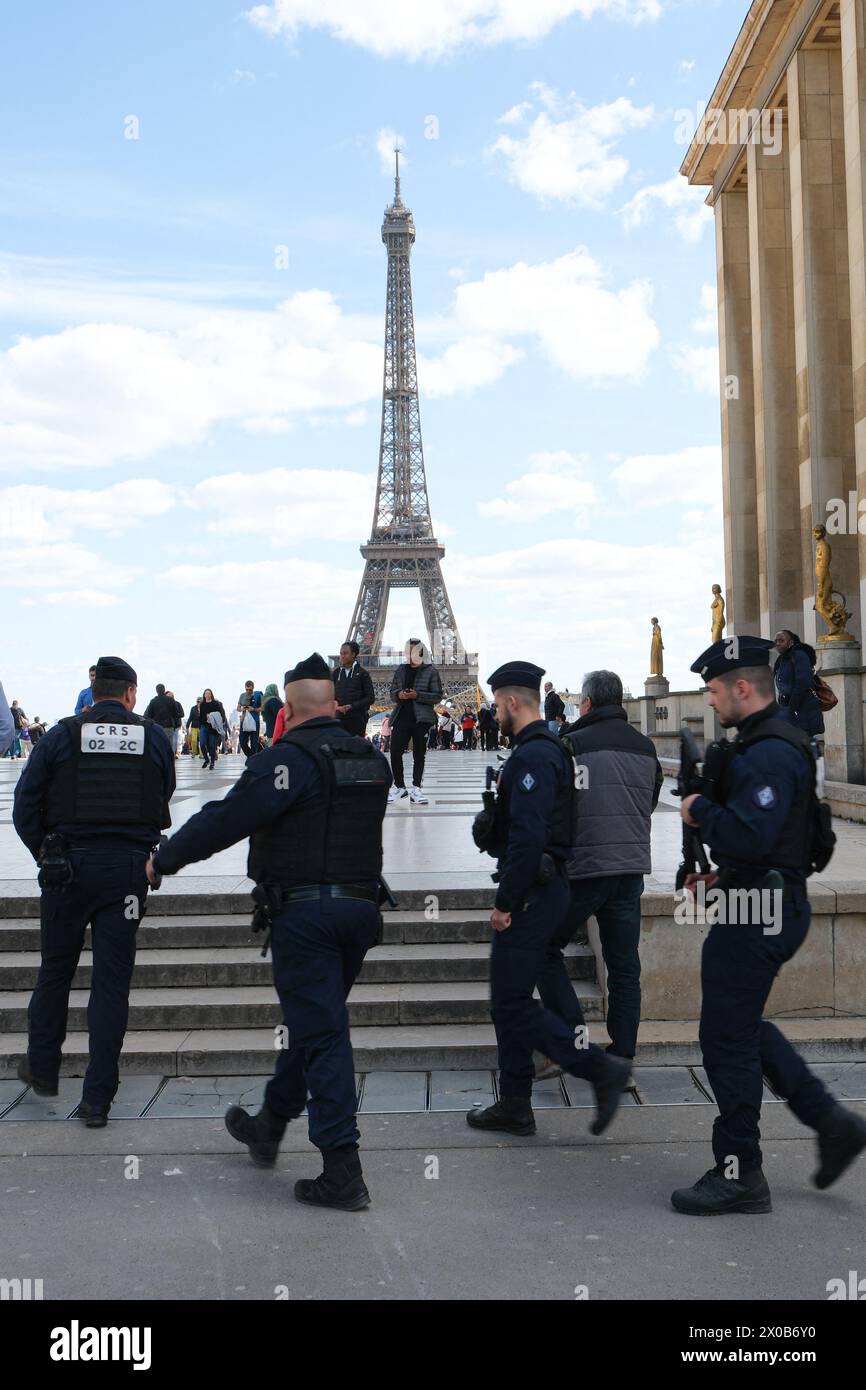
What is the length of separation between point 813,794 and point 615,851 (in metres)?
1.52

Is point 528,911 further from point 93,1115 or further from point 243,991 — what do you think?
point 243,991

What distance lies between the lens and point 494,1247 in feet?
13.5

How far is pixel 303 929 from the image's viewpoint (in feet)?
15.4

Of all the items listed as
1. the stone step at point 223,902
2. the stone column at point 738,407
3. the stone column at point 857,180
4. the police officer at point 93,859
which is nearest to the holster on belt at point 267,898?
the police officer at point 93,859

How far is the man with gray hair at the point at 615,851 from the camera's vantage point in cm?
588

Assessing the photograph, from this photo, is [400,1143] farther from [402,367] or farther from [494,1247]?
[402,367]

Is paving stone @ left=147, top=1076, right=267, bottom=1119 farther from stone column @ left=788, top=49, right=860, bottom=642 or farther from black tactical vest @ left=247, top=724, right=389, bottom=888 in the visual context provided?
stone column @ left=788, top=49, right=860, bottom=642

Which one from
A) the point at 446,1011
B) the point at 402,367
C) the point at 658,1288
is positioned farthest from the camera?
the point at 402,367

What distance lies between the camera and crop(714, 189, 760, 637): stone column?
26234 millimetres

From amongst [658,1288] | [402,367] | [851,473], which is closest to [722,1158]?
[658,1288]

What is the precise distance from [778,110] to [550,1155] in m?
22.6

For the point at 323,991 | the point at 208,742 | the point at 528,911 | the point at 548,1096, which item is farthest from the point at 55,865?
the point at 208,742

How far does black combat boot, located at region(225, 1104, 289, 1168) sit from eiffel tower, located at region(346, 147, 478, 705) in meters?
69.0

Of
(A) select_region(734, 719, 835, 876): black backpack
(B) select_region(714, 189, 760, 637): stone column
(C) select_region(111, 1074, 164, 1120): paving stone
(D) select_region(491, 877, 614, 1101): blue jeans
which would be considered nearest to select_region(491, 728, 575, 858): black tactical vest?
(D) select_region(491, 877, 614, 1101): blue jeans
